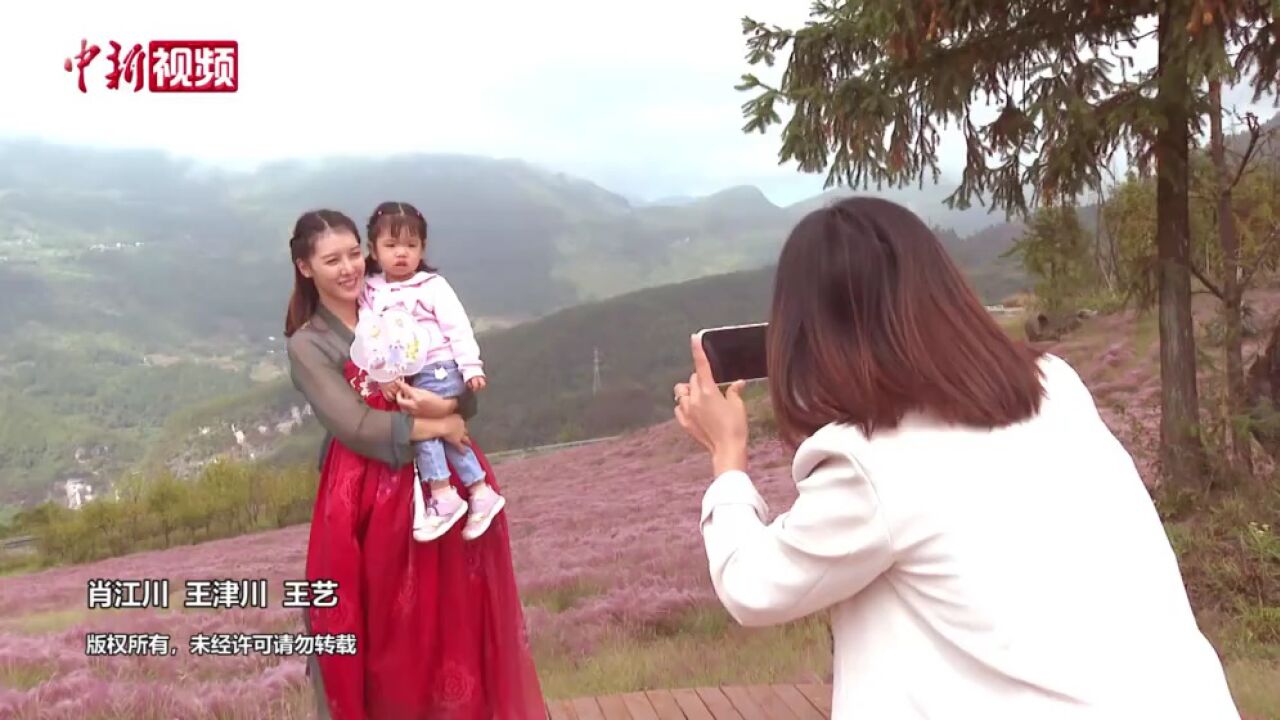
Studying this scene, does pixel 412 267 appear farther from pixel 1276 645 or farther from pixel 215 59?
pixel 1276 645

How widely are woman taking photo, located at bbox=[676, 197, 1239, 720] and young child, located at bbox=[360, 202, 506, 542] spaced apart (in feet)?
3.63

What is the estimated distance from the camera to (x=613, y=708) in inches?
113

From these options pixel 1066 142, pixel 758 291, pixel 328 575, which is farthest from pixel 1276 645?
pixel 328 575

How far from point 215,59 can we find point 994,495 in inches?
123

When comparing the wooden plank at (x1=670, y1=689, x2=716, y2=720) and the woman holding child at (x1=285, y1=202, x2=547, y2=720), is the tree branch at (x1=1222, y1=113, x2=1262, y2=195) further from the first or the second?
the woman holding child at (x1=285, y1=202, x2=547, y2=720)

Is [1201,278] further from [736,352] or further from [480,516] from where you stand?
[736,352]

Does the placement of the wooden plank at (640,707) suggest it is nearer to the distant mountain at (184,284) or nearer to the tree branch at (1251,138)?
the distant mountain at (184,284)

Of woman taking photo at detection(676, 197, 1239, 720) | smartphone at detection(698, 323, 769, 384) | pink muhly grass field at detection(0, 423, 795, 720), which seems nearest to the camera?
woman taking photo at detection(676, 197, 1239, 720)

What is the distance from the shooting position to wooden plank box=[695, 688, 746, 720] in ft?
8.98

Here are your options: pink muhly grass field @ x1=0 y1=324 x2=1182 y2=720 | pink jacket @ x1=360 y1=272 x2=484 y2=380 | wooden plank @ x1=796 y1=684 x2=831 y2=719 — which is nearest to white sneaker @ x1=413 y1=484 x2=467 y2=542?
pink jacket @ x1=360 y1=272 x2=484 y2=380

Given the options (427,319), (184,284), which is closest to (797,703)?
(427,319)

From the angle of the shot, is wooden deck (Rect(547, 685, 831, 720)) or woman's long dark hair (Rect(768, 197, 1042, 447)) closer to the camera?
woman's long dark hair (Rect(768, 197, 1042, 447))

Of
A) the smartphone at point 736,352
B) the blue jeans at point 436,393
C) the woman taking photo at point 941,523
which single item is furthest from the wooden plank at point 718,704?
the woman taking photo at point 941,523

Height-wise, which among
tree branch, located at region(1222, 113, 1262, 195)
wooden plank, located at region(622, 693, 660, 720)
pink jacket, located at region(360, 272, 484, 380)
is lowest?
wooden plank, located at region(622, 693, 660, 720)
